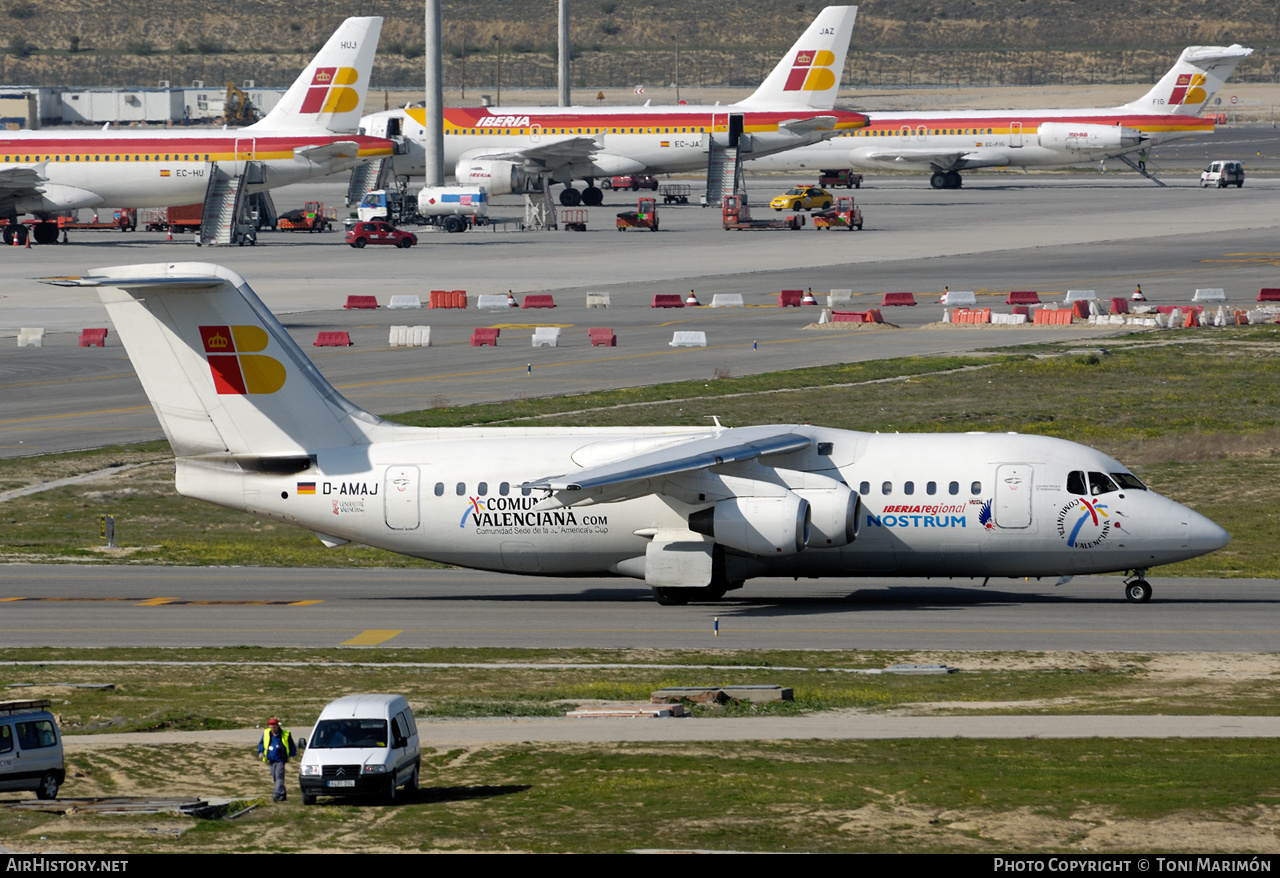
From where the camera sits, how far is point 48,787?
24.3 metres

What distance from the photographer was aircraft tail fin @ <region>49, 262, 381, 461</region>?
38.2 metres

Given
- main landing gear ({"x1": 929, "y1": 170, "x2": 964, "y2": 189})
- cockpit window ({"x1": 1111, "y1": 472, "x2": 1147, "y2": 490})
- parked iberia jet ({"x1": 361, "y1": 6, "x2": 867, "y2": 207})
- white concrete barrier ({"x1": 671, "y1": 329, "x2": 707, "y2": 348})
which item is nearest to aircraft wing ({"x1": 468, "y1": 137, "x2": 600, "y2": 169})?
parked iberia jet ({"x1": 361, "y1": 6, "x2": 867, "y2": 207})

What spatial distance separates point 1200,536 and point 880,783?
15427 millimetres

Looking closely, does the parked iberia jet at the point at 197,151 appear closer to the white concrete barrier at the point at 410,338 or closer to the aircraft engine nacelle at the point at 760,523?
the white concrete barrier at the point at 410,338

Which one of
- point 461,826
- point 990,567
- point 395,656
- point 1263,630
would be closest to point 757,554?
point 990,567

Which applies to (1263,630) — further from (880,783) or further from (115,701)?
(115,701)

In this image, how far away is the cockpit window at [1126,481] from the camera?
1473 inches

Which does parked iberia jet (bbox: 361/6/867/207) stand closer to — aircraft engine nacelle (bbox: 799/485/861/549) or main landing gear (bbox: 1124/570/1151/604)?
aircraft engine nacelle (bbox: 799/485/861/549)

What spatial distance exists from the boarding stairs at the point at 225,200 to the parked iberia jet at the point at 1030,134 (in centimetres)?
5709

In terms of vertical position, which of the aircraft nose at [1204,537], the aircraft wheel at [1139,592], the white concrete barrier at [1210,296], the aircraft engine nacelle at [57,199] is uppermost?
the aircraft engine nacelle at [57,199]

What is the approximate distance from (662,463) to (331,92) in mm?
85441

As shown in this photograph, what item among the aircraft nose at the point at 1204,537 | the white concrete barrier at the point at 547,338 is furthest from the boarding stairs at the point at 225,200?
the aircraft nose at the point at 1204,537

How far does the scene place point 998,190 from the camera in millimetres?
156000

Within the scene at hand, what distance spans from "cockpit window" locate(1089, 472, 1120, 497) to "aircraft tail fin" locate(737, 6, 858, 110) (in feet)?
320
